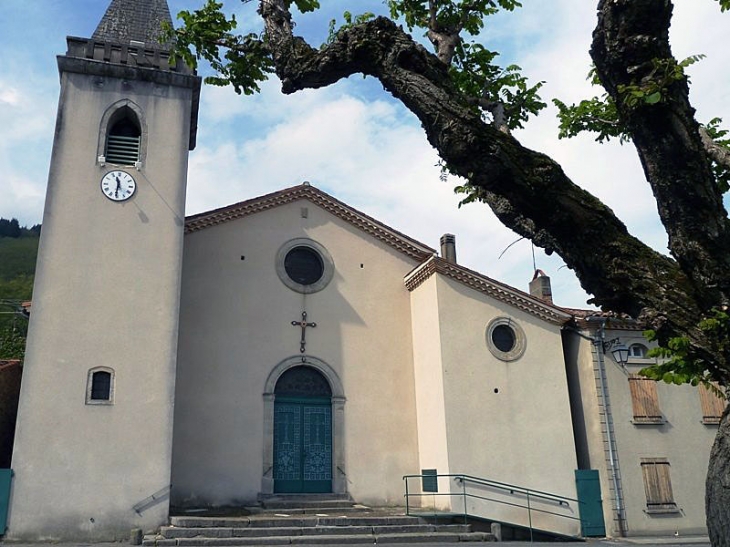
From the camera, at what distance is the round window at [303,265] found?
16.8 meters

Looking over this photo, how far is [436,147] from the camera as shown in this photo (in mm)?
4516

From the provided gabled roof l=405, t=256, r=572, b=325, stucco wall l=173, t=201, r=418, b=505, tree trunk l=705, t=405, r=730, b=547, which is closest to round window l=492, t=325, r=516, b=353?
gabled roof l=405, t=256, r=572, b=325

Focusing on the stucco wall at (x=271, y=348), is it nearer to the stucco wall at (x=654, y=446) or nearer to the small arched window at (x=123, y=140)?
the small arched window at (x=123, y=140)

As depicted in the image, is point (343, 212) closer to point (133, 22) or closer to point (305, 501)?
point (133, 22)

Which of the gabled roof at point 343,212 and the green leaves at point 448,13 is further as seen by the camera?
the gabled roof at point 343,212

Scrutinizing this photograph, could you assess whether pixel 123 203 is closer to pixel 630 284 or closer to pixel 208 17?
pixel 208 17

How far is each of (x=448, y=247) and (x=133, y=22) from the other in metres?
10.1

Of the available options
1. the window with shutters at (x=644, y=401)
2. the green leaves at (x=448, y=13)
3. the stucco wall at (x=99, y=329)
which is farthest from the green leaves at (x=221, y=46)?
the window with shutters at (x=644, y=401)

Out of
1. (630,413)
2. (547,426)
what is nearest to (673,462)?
(630,413)

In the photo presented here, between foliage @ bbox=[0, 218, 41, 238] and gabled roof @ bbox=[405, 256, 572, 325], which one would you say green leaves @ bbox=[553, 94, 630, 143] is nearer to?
gabled roof @ bbox=[405, 256, 572, 325]

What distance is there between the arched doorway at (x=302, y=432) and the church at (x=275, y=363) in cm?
5

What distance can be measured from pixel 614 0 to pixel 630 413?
46.0ft

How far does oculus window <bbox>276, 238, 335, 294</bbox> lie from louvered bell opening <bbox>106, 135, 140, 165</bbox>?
4.03 metres

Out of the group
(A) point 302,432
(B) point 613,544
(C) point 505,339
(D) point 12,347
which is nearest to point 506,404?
(C) point 505,339
